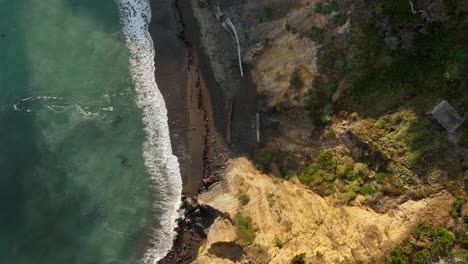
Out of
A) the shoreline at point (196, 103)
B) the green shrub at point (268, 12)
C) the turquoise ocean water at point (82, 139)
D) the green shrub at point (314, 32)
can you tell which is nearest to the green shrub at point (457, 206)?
the shoreline at point (196, 103)

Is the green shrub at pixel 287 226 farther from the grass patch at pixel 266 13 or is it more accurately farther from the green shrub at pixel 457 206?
the grass patch at pixel 266 13

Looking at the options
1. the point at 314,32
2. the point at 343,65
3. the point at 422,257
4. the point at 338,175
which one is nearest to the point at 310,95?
the point at 343,65

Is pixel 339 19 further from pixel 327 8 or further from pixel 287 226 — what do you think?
pixel 287 226

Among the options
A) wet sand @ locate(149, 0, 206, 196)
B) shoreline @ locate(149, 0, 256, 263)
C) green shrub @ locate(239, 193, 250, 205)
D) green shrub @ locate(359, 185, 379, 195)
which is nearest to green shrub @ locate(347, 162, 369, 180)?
green shrub @ locate(359, 185, 379, 195)

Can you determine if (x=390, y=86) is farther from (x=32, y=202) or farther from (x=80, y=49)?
(x=32, y=202)

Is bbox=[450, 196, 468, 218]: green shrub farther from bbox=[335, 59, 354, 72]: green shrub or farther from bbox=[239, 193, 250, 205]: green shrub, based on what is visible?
A: bbox=[239, 193, 250, 205]: green shrub

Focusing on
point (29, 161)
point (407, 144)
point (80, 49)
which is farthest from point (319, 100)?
point (29, 161)

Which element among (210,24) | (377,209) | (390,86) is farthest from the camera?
(210,24)
